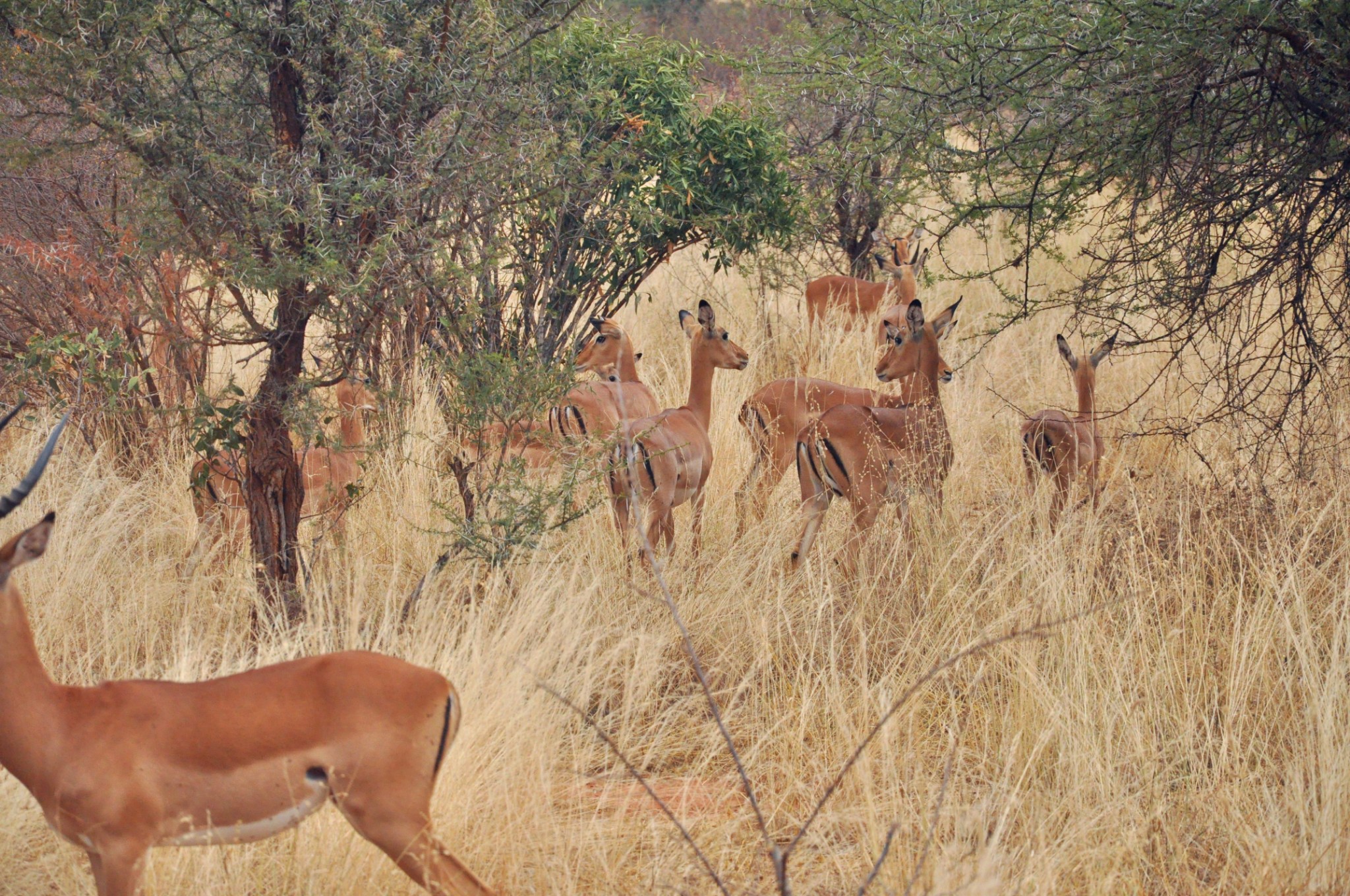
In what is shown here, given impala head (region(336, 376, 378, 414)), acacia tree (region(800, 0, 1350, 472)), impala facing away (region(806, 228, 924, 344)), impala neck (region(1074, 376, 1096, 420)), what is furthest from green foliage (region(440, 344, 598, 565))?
impala facing away (region(806, 228, 924, 344))

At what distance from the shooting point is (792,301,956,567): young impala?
5207mm

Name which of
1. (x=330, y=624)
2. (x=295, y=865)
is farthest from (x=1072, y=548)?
(x=295, y=865)

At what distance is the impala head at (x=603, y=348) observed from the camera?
7484 mm

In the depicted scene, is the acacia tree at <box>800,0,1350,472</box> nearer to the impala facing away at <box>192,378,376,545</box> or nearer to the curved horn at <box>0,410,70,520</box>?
the impala facing away at <box>192,378,376,545</box>

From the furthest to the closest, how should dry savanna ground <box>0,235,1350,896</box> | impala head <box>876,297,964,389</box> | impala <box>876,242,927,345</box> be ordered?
impala <box>876,242,927,345</box> < impala head <box>876,297,964,389</box> < dry savanna ground <box>0,235,1350,896</box>

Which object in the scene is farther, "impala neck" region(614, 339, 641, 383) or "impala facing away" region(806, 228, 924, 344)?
"impala facing away" region(806, 228, 924, 344)

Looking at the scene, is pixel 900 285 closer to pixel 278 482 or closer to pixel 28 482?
pixel 278 482

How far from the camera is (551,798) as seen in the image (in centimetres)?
312

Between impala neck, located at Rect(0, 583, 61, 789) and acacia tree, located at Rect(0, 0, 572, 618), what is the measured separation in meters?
1.57

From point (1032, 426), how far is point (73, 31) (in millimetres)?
3990

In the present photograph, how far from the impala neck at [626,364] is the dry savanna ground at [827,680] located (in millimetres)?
2048

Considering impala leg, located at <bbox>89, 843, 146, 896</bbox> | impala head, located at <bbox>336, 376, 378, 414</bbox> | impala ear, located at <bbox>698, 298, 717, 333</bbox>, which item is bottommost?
impala leg, located at <bbox>89, 843, 146, 896</bbox>

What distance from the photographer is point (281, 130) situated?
406cm

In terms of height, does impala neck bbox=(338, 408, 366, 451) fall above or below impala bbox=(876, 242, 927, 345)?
below
